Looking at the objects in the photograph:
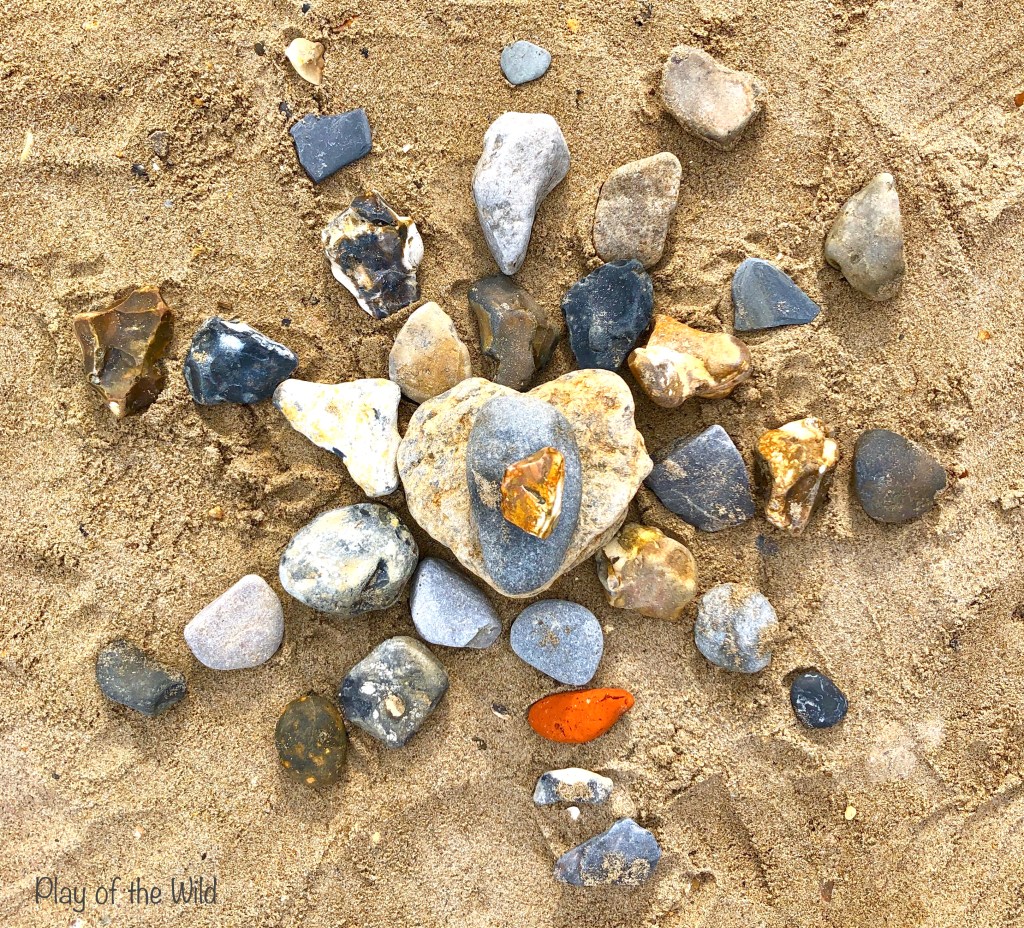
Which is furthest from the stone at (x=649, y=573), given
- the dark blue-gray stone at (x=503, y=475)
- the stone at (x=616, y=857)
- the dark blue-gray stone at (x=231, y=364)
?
the dark blue-gray stone at (x=231, y=364)

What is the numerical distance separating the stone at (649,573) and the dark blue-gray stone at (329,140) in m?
1.59

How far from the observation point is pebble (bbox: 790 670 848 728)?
8.43 ft

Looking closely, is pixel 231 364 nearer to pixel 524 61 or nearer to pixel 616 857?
pixel 524 61

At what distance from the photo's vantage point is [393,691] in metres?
2.55

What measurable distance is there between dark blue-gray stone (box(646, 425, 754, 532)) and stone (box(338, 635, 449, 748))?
1.02 meters

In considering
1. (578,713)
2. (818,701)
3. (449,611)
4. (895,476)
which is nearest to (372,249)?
(449,611)

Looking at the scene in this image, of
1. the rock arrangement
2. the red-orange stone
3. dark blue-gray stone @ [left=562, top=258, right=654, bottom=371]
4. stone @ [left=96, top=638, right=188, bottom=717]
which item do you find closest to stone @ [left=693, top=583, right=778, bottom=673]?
the rock arrangement

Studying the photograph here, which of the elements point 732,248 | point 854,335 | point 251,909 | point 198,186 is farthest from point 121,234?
point 854,335

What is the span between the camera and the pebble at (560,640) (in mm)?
2570

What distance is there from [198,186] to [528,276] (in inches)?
45.7

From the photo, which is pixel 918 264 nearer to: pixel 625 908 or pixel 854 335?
pixel 854 335

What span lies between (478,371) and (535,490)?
2.27 ft

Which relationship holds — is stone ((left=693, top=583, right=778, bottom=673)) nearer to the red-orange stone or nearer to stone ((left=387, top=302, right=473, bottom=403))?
the red-orange stone

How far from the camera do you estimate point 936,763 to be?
262cm
